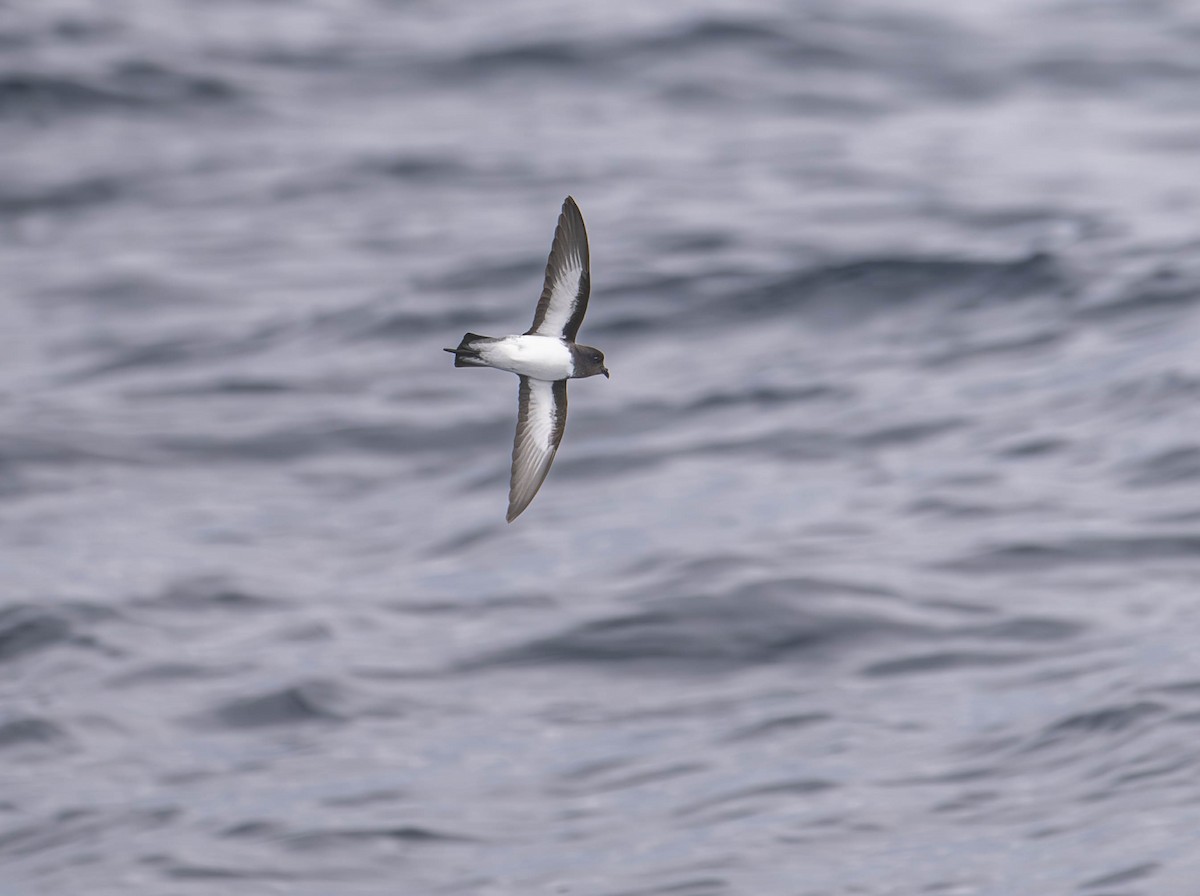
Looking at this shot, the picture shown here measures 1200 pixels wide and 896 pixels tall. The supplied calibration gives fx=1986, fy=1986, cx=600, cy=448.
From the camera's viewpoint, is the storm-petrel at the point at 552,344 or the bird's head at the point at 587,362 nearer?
the storm-petrel at the point at 552,344

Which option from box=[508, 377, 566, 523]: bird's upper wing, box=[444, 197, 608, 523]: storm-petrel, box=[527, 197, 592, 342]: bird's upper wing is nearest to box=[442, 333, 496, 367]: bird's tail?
box=[444, 197, 608, 523]: storm-petrel

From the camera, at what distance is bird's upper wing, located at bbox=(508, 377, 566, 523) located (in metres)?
6.75

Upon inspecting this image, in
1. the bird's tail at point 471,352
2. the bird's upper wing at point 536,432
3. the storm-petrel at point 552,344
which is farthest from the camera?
the bird's upper wing at point 536,432

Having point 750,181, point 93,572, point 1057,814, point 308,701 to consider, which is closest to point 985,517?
point 1057,814

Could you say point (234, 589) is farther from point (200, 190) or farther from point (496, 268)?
point (200, 190)

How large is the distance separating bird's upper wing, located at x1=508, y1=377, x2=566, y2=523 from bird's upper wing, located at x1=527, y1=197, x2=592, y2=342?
0.33 meters

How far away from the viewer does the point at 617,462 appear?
44.8 feet

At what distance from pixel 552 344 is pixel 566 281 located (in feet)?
0.72

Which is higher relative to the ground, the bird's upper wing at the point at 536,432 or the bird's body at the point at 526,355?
the bird's body at the point at 526,355

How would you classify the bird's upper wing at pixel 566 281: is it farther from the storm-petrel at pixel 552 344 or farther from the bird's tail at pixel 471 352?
the bird's tail at pixel 471 352

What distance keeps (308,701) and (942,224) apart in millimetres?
7876

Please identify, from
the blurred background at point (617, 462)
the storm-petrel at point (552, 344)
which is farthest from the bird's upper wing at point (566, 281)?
the blurred background at point (617, 462)

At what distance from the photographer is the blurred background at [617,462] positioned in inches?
375

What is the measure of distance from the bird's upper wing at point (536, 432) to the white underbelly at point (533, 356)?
0.36 metres
